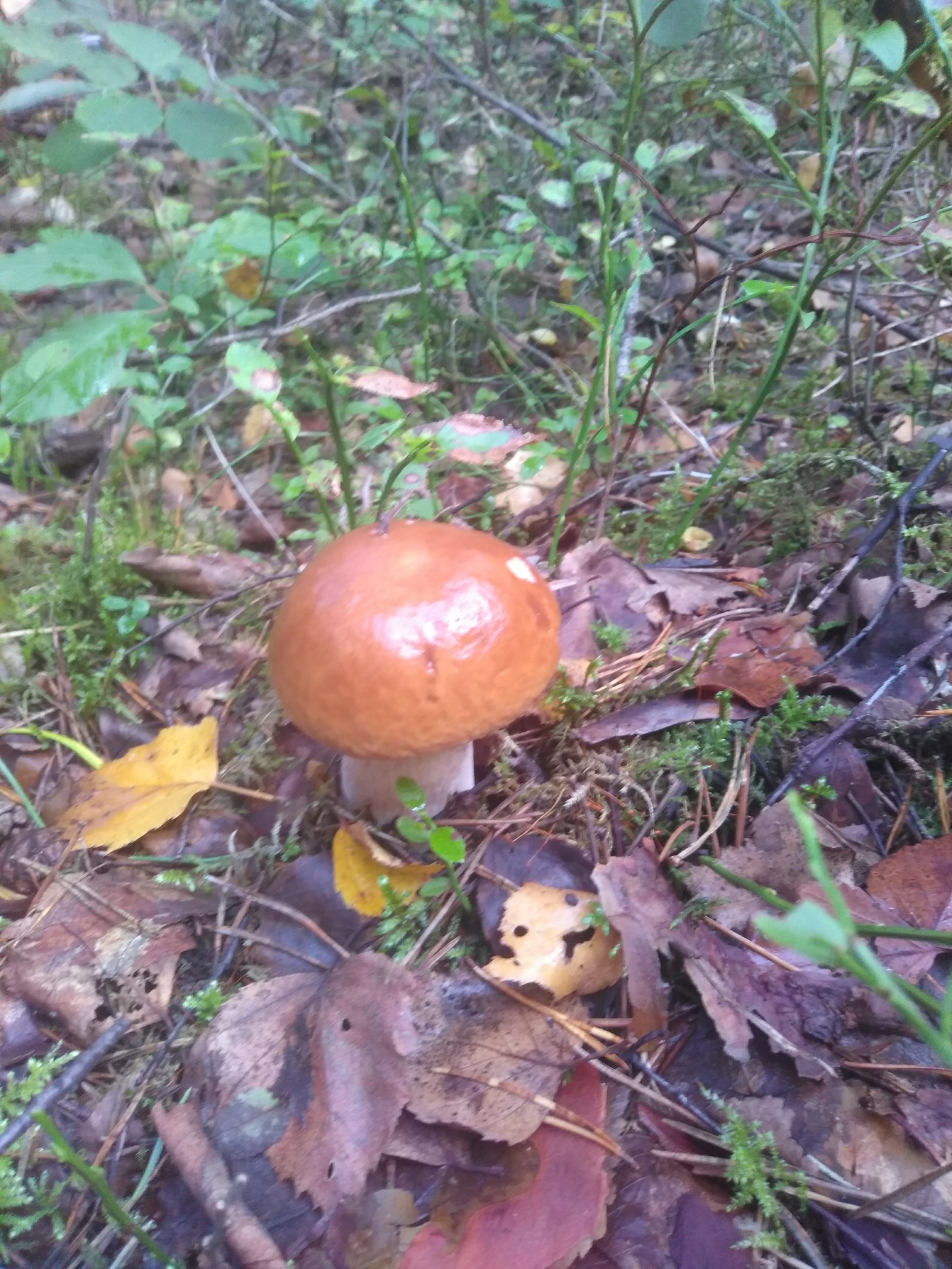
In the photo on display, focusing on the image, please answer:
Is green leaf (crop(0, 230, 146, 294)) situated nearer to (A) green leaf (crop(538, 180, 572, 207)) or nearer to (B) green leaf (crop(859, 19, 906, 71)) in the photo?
(A) green leaf (crop(538, 180, 572, 207))

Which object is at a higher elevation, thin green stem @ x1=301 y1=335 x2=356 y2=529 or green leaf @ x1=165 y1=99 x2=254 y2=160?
green leaf @ x1=165 y1=99 x2=254 y2=160

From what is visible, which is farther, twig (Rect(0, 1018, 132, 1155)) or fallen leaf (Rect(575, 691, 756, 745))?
fallen leaf (Rect(575, 691, 756, 745))

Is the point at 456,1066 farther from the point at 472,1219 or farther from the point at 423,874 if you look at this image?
the point at 423,874

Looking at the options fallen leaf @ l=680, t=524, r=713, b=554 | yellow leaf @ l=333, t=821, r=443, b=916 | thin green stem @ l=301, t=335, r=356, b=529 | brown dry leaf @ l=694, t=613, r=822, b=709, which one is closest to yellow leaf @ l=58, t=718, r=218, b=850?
yellow leaf @ l=333, t=821, r=443, b=916

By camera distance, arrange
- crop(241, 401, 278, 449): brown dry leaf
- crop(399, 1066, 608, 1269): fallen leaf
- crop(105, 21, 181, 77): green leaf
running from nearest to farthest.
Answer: crop(399, 1066, 608, 1269): fallen leaf, crop(105, 21, 181, 77): green leaf, crop(241, 401, 278, 449): brown dry leaf

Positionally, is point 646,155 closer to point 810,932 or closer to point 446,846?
point 446,846

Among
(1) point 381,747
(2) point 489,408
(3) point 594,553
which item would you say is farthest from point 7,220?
(1) point 381,747
